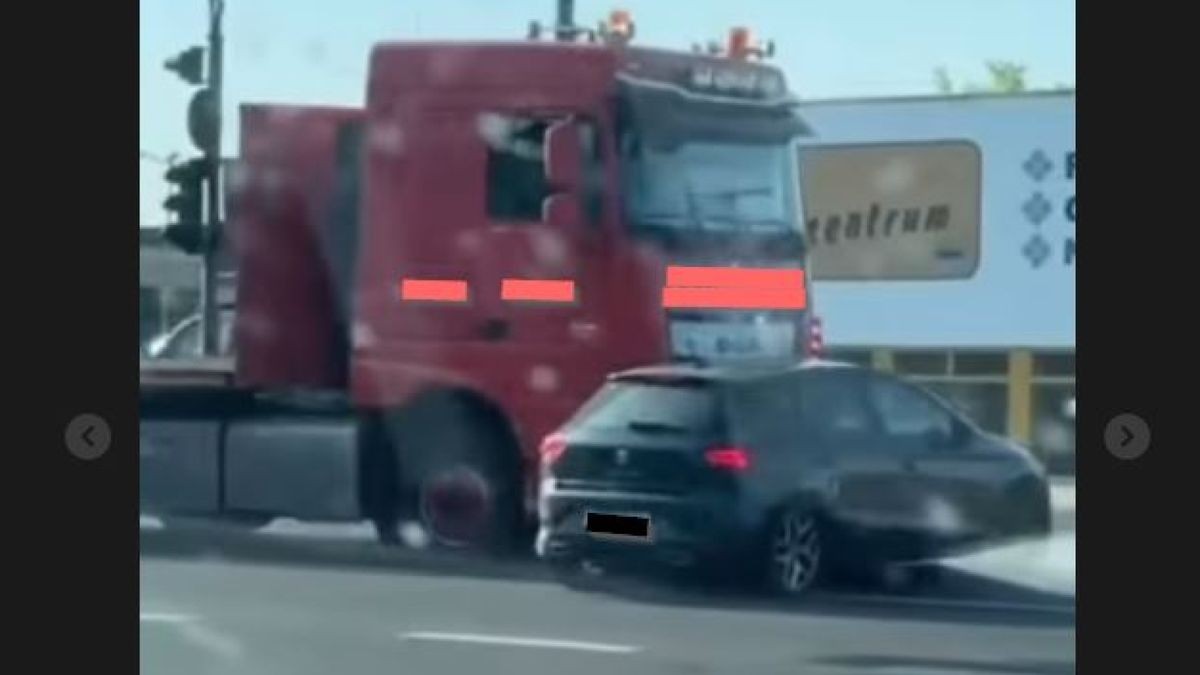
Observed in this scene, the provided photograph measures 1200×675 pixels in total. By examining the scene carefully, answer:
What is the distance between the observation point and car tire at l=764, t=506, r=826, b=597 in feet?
10.8

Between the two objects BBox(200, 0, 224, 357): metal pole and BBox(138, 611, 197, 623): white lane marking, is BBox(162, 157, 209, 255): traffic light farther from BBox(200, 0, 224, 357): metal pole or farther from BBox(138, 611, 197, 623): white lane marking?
BBox(138, 611, 197, 623): white lane marking

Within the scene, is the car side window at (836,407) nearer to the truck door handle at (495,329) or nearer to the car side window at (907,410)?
the car side window at (907,410)

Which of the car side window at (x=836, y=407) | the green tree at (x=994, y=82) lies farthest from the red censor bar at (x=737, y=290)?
the green tree at (x=994, y=82)

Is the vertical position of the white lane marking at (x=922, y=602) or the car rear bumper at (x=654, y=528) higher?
the car rear bumper at (x=654, y=528)

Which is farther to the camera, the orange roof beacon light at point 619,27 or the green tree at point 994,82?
the orange roof beacon light at point 619,27

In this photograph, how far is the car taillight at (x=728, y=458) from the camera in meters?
3.32

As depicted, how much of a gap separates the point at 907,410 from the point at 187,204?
1.00m

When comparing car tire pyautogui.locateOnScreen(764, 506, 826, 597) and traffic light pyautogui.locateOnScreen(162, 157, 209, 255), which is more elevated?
traffic light pyautogui.locateOnScreen(162, 157, 209, 255)

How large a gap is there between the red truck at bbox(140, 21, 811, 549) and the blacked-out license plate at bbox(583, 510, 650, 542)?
0.32ft
